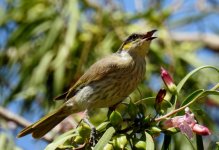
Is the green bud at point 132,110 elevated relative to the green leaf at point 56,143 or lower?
lower

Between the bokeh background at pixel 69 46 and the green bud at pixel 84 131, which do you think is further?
the bokeh background at pixel 69 46

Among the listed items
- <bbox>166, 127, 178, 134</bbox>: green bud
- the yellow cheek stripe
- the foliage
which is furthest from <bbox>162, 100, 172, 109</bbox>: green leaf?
the yellow cheek stripe

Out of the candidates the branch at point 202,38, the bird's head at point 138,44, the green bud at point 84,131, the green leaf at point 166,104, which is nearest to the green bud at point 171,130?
the green leaf at point 166,104

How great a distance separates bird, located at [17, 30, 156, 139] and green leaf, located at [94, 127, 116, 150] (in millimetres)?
1074

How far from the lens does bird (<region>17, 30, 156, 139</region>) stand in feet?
10.6

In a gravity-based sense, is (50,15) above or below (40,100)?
above

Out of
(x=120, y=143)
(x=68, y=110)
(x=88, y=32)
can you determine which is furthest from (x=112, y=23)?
(x=120, y=143)

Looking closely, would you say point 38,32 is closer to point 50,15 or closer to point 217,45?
point 50,15

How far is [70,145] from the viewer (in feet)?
7.00

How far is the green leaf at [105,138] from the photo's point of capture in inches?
74.7

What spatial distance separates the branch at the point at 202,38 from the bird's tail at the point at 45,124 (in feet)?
9.58

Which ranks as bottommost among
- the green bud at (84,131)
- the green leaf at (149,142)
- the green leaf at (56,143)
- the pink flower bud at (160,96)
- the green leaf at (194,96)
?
the green leaf at (149,142)

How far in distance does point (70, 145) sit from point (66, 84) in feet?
7.66

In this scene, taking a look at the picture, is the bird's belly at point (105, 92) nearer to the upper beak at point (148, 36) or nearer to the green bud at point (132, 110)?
the upper beak at point (148, 36)
